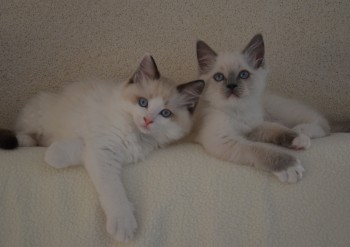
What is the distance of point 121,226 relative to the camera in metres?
1.12

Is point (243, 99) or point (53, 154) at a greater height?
point (243, 99)

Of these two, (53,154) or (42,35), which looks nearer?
(53,154)

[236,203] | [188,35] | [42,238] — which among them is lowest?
[42,238]

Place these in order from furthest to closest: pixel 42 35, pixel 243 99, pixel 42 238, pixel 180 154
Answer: pixel 42 35, pixel 243 99, pixel 180 154, pixel 42 238

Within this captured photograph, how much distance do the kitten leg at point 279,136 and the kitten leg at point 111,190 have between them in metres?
0.56

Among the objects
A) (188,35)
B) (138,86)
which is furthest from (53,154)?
(188,35)

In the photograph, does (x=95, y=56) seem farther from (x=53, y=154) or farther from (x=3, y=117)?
(x=53, y=154)

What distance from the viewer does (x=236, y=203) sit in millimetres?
1259

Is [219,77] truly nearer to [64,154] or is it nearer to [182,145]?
[182,145]

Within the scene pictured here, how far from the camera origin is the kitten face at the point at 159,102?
133 cm

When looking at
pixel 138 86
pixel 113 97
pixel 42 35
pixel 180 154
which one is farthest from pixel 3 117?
pixel 180 154

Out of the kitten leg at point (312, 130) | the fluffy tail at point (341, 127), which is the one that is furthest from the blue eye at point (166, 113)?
the fluffy tail at point (341, 127)

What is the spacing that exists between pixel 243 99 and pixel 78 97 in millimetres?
656

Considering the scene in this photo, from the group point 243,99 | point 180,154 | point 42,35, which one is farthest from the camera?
point 42,35
